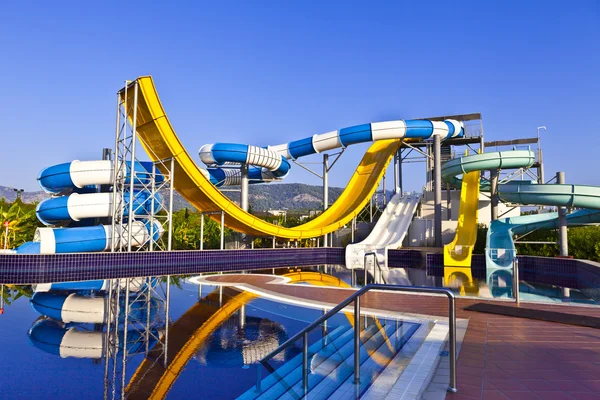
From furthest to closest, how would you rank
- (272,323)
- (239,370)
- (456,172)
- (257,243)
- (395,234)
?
(257,243) < (395,234) < (456,172) < (272,323) < (239,370)

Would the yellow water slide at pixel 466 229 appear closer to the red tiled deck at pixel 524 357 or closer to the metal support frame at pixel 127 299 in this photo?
the red tiled deck at pixel 524 357

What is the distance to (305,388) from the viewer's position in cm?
312

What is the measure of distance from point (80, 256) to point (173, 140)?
405 centimetres

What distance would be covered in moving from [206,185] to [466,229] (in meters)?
9.20

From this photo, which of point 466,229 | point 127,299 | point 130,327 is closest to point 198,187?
point 127,299

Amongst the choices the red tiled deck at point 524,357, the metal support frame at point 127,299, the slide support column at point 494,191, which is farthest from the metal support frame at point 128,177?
the slide support column at point 494,191

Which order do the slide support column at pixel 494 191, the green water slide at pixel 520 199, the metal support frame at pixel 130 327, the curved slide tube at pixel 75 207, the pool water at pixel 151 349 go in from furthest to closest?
the slide support column at pixel 494 191 < the curved slide tube at pixel 75 207 < the green water slide at pixel 520 199 < the metal support frame at pixel 130 327 < the pool water at pixel 151 349

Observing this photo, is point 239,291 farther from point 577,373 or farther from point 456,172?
point 456,172

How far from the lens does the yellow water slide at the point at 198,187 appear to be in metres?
12.3

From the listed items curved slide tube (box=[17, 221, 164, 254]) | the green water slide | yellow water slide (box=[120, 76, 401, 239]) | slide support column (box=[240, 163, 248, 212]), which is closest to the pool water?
curved slide tube (box=[17, 221, 164, 254])

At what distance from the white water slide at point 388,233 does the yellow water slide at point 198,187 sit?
1308 mm

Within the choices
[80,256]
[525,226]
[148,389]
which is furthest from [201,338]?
[525,226]

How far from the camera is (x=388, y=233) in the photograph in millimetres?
17922

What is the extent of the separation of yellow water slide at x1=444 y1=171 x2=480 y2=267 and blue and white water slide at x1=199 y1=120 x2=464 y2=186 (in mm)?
2646
